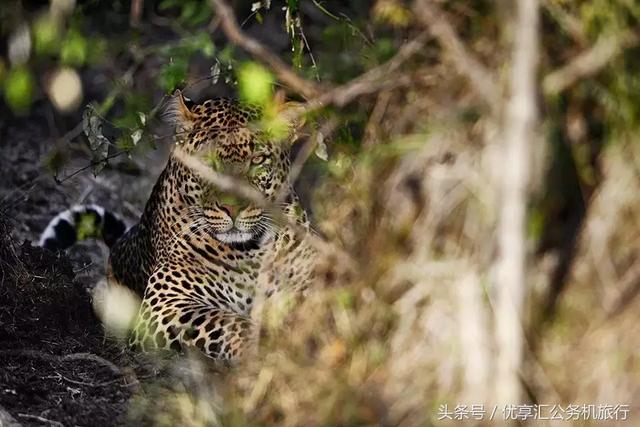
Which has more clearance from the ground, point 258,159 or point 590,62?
point 590,62

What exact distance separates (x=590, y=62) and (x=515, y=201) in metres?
0.93

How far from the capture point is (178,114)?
8.27 m

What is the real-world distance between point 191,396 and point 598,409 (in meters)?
1.76

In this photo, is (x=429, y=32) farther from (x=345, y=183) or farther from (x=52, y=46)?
(x=52, y=46)

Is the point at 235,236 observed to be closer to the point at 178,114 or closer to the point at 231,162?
the point at 231,162

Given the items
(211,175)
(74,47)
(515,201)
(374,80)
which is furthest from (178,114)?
(515,201)

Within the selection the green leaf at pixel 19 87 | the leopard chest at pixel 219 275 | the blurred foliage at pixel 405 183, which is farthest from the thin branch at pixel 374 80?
the leopard chest at pixel 219 275

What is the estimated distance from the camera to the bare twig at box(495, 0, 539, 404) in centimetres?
503

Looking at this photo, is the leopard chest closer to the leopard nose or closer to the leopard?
the leopard

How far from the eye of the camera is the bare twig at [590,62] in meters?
5.69

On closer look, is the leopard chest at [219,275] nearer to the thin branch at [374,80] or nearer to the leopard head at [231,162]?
the leopard head at [231,162]

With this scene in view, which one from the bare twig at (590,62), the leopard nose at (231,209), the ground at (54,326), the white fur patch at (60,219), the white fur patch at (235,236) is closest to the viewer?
the bare twig at (590,62)

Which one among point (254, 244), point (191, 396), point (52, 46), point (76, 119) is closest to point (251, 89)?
point (52, 46)

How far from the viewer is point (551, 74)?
5711mm
